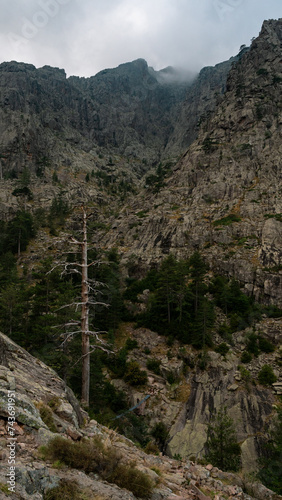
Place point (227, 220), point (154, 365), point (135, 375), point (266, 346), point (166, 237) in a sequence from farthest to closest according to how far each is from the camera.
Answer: point (166, 237), point (227, 220), point (266, 346), point (154, 365), point (135, 375)

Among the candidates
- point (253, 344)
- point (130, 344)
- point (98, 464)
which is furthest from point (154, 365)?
point (98, 464)

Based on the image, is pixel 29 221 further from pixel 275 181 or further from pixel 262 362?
pixel 275 181

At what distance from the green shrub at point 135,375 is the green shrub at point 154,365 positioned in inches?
70.1

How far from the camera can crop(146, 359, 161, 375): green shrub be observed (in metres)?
27.5

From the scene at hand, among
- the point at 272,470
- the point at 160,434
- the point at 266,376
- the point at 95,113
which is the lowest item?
→ the point at 160,434

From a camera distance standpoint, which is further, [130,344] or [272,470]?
[130,344]

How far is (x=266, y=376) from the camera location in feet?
84.1

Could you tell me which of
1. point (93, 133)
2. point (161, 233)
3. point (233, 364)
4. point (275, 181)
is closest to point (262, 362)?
point (233, 364)

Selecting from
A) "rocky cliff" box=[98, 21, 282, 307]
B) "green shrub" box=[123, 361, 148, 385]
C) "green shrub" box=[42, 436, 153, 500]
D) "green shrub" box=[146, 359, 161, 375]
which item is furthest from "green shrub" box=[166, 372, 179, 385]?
"green shrub" box=[42, 436, 153, 500]

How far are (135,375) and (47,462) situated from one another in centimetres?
2373

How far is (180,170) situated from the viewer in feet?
243

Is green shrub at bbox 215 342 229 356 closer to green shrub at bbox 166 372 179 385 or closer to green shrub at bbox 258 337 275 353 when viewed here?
green shrub at bbox 258 337 275 353

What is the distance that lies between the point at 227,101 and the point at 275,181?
44.6 metres

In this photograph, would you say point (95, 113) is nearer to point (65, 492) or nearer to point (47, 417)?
point (47, 417)
